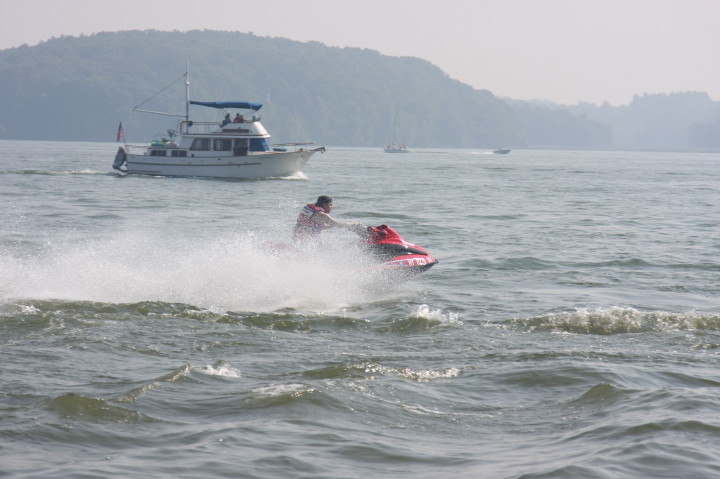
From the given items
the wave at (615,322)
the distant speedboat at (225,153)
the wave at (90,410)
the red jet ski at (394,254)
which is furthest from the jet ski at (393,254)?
the distant speedboat at (225,153)

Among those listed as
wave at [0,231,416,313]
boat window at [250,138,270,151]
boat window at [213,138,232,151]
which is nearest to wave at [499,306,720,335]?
wave at [0,231,416,313]

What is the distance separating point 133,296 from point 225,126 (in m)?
36.5

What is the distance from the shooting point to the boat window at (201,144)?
48.4 metres

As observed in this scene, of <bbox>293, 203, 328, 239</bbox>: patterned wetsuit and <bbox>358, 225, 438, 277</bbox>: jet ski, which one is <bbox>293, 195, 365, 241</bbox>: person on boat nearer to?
<bbox>293, 203, 328, 239</bbox>: patterned wetsuit

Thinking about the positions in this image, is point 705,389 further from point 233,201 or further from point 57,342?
point 233,201

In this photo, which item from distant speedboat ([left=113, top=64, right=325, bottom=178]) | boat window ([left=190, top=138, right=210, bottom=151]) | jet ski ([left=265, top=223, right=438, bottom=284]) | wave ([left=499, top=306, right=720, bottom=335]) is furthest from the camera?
boat window ([left=190, top=138, right=210, bottom=151])

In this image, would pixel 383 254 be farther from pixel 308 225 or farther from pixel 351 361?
pixel 351 361

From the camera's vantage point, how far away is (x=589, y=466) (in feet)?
19.6

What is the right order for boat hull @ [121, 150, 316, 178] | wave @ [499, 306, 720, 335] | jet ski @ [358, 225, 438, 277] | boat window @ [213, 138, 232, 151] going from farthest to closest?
boat window @ [213, 138, 232, 151] → boat hull @ [121, 150, 316, 178] → jet ski @ [358, 225, 438, 277] → wave @ [499, 306, 720, 335]

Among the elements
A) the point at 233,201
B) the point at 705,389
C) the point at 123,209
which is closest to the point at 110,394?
the point at 705,389

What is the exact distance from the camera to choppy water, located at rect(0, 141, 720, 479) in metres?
6.20

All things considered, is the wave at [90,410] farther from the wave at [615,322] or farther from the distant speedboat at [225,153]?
the distant speedboat at [225,153]

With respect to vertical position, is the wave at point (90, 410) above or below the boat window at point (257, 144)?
below

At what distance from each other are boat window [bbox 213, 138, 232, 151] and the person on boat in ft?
115
